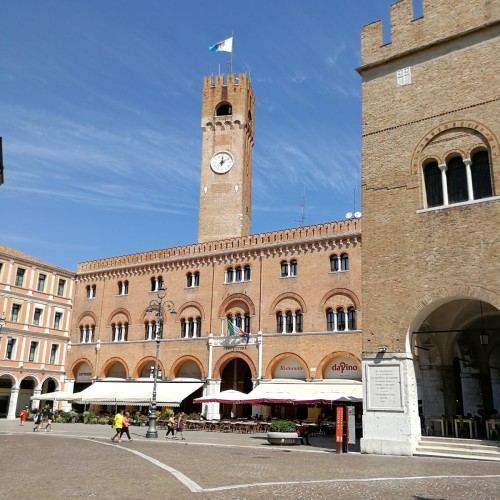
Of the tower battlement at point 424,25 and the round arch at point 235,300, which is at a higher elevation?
the tower battlement at point 424,25


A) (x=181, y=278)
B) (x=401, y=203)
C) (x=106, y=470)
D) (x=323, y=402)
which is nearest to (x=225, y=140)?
(x=181, y=278)

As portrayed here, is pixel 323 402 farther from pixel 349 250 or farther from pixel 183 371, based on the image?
pixel 183 371

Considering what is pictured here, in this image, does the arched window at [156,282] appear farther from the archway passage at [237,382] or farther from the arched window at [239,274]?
the archway passage at [237,382]

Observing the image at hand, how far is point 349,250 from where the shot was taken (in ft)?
100

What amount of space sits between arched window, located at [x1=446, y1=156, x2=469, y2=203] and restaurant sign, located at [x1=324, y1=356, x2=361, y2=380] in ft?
49.0

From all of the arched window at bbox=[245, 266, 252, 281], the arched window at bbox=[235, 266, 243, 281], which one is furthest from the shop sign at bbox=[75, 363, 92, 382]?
the arched window at bbox=[245, 266, 252, 281]

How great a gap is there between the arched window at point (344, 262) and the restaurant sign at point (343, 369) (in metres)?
4.89

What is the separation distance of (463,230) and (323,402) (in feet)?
41.8

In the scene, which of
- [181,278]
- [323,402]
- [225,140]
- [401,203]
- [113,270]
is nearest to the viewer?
[401,203]

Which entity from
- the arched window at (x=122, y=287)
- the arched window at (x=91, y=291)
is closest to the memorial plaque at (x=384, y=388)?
the arched window at (x=122, y=287)

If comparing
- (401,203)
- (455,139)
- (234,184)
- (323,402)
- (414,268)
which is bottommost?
(323,402)

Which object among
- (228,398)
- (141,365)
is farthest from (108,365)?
(228,398)

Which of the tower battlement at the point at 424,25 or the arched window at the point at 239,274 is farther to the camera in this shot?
the arched window at the point at 239,274

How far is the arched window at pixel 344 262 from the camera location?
100 ft
